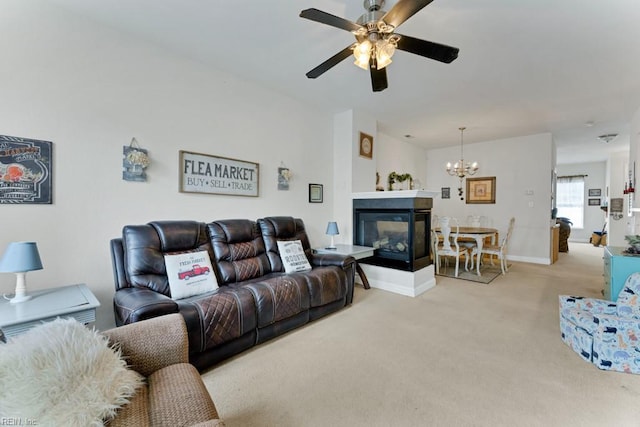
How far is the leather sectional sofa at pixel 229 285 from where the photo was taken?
1.93 m

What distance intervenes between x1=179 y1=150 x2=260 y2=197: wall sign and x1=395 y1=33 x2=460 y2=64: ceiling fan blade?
214cm

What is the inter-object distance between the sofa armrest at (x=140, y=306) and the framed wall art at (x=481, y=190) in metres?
6.61

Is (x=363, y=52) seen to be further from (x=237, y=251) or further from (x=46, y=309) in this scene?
(x=46, y=309)

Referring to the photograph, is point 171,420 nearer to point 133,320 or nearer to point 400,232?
point 133,320

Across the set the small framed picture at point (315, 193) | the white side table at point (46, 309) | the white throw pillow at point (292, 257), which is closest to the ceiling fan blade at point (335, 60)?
the white throw pillow at point (292, 257)

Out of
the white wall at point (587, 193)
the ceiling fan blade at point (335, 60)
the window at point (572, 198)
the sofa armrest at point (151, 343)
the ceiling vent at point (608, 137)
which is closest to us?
the sofa armrest at point (151, 343)

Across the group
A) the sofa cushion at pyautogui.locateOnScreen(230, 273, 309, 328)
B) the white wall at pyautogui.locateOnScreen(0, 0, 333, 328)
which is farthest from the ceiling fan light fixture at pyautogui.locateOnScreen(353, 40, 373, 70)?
the sofa cushion at pyautogui.locateOnScreen(230, 273, 309, 328)

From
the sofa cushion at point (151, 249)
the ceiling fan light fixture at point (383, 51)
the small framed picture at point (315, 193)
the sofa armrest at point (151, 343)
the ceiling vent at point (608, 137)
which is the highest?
the ceiling vent at point (608, 137)

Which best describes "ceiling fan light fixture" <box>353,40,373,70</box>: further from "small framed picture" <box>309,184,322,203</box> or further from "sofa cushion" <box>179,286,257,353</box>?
"small framed picture" <box>309,184,322,203</box>

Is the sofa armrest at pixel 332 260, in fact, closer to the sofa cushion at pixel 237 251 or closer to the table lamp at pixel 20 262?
the sofa cushion at pixel 237 251

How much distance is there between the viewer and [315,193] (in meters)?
4.25

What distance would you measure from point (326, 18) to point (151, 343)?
207 cm

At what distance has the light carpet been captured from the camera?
5.16 feet

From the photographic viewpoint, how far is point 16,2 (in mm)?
1980
